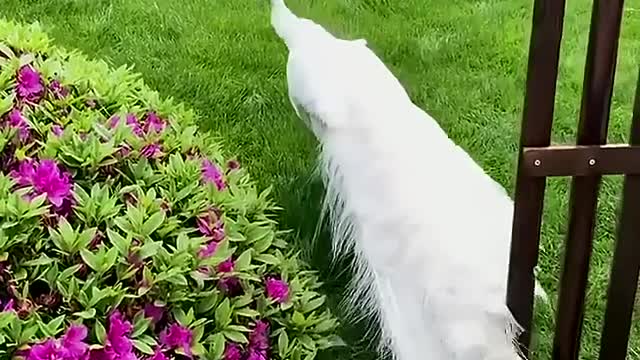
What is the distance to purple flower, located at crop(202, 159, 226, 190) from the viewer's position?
5.28 ft

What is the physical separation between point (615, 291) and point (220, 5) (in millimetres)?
2142

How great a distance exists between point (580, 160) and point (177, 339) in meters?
0.58

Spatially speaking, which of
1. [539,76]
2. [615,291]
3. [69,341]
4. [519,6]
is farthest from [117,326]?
[519,6]

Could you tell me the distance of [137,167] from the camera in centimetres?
157

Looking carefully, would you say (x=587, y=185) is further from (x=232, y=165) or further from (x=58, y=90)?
(x=58, y=90)

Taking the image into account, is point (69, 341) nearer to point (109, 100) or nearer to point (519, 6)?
point (109, 100)

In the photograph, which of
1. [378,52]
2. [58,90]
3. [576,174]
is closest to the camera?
[576,174]

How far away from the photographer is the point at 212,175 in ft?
5.36

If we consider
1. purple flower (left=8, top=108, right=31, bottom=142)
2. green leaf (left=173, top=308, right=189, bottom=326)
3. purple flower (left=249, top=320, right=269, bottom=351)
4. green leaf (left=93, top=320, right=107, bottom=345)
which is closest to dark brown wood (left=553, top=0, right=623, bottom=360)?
purple flower (left=249, top=320, right=269, bottom=351)

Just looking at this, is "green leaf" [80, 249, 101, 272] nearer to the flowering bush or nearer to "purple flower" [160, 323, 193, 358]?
the flowering bush

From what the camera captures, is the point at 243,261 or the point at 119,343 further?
the point at 243,261

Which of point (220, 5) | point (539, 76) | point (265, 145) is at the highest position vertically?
point (539, 76)

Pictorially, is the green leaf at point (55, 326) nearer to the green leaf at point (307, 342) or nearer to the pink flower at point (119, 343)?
the pink flower at point (119, 343)

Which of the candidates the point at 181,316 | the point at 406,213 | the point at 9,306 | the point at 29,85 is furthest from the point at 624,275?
the point at 29,85
